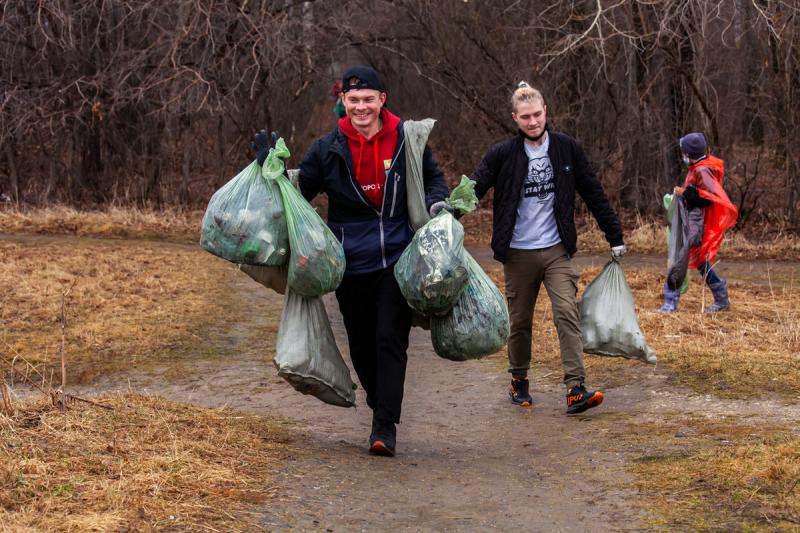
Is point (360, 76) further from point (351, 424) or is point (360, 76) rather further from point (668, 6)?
point (668, 6)

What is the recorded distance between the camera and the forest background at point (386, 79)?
15492mm

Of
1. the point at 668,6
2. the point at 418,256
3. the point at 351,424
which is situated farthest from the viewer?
the point at 668,6

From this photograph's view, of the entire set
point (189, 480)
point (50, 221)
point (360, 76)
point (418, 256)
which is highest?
point (360, 76)

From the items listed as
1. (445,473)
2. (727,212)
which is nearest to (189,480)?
(445,473)

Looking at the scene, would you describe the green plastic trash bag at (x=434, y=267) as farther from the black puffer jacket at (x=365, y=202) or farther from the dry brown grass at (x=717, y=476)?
the dry brown grass at (x=717, y=476)

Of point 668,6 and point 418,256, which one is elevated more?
point 668,6

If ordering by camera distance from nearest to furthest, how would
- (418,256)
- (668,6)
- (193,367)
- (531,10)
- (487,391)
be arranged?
(418,256)
(487,391)
(193,367)
(668,6)
(531,10)

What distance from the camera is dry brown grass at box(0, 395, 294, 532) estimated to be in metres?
4.11

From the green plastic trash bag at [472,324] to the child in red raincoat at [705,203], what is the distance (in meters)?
4.61

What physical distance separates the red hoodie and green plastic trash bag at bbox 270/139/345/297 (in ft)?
0.97

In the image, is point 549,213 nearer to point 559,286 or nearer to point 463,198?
point 559,286

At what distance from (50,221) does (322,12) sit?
5077 millimetres

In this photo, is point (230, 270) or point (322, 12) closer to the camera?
point (230, 270)

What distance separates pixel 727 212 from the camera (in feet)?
31.6
